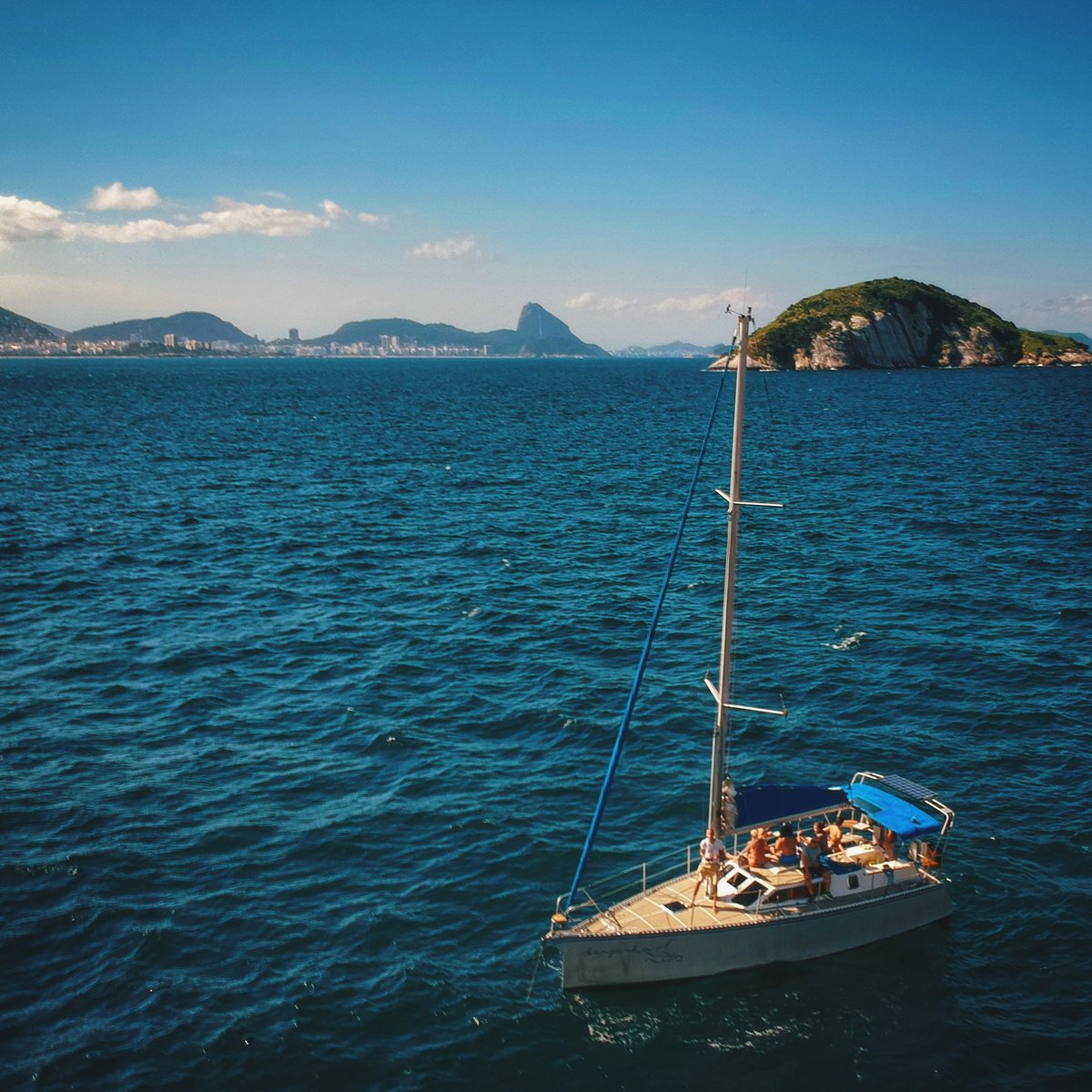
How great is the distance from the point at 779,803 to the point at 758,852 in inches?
57.6

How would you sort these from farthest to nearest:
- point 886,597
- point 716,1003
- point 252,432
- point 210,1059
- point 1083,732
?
point 252,432 < point 886,597 < point 1083,732 < point 716,1003 < point 210,1059

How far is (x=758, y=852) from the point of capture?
76.7 feet

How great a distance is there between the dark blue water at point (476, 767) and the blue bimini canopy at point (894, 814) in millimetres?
2901

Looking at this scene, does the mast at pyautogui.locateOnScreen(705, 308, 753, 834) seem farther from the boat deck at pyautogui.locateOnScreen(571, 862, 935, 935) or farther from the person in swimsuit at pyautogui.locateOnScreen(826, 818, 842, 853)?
the person in swimsuit at pyautogui.locateOnScreen(826, 818, 842, 853)

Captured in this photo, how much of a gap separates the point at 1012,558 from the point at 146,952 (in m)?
49.7

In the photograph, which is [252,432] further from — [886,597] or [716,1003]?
[716,1003]

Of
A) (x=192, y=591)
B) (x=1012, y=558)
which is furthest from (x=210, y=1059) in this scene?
(x=1012, y=558)

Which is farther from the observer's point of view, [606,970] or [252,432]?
[252,432]

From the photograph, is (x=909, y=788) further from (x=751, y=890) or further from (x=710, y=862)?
(x=710, y=862)

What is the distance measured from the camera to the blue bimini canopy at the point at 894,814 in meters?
24.0

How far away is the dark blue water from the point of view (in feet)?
68.5

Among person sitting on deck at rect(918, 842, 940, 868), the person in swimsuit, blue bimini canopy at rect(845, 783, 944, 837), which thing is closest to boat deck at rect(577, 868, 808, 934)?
the person in swimsuit

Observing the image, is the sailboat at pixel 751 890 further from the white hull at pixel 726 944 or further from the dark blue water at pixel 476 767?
the dark blue water at pixel 476 767

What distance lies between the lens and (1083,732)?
3372 cm
